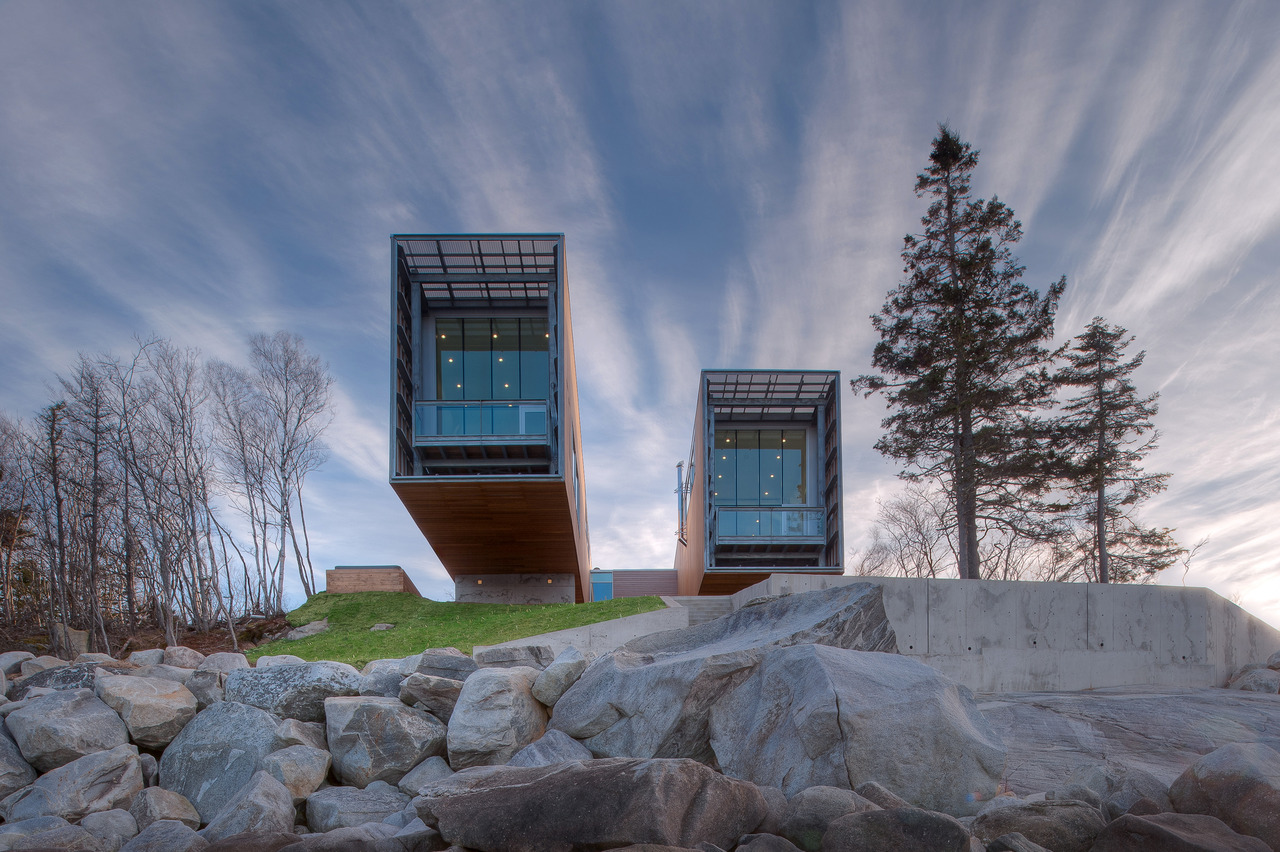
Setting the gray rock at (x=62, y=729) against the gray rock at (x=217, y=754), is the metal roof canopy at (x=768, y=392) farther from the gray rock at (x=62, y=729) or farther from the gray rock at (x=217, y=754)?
the gray rock at (x=62, y=729)

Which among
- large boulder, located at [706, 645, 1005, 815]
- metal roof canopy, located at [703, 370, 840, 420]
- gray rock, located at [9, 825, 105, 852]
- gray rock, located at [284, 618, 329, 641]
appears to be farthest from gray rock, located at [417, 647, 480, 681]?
metal roof canopy, located at [703, 370, 840, 420]

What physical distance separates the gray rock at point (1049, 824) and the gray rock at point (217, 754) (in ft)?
18.9

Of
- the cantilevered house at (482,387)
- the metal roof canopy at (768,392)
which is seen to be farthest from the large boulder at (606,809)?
the metal roof canopy at (768,392)

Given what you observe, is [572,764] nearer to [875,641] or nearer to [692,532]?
[875,641]

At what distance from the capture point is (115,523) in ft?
61.0

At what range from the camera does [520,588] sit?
27953 mm

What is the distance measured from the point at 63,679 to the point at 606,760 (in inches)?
280

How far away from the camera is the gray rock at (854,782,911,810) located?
4175mm

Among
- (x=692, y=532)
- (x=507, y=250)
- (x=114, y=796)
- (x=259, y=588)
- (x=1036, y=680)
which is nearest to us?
(x=114, y=796)

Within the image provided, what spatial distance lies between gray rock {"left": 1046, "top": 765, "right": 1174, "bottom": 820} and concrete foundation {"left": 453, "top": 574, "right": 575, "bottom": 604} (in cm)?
2369

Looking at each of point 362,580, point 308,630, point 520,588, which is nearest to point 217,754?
point 308,630

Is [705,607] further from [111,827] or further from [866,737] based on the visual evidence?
[111,827]

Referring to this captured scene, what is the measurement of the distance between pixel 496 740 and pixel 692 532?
79.7ft

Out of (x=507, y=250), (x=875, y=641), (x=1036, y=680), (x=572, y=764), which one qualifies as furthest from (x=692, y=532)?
(x=572, y=764)
